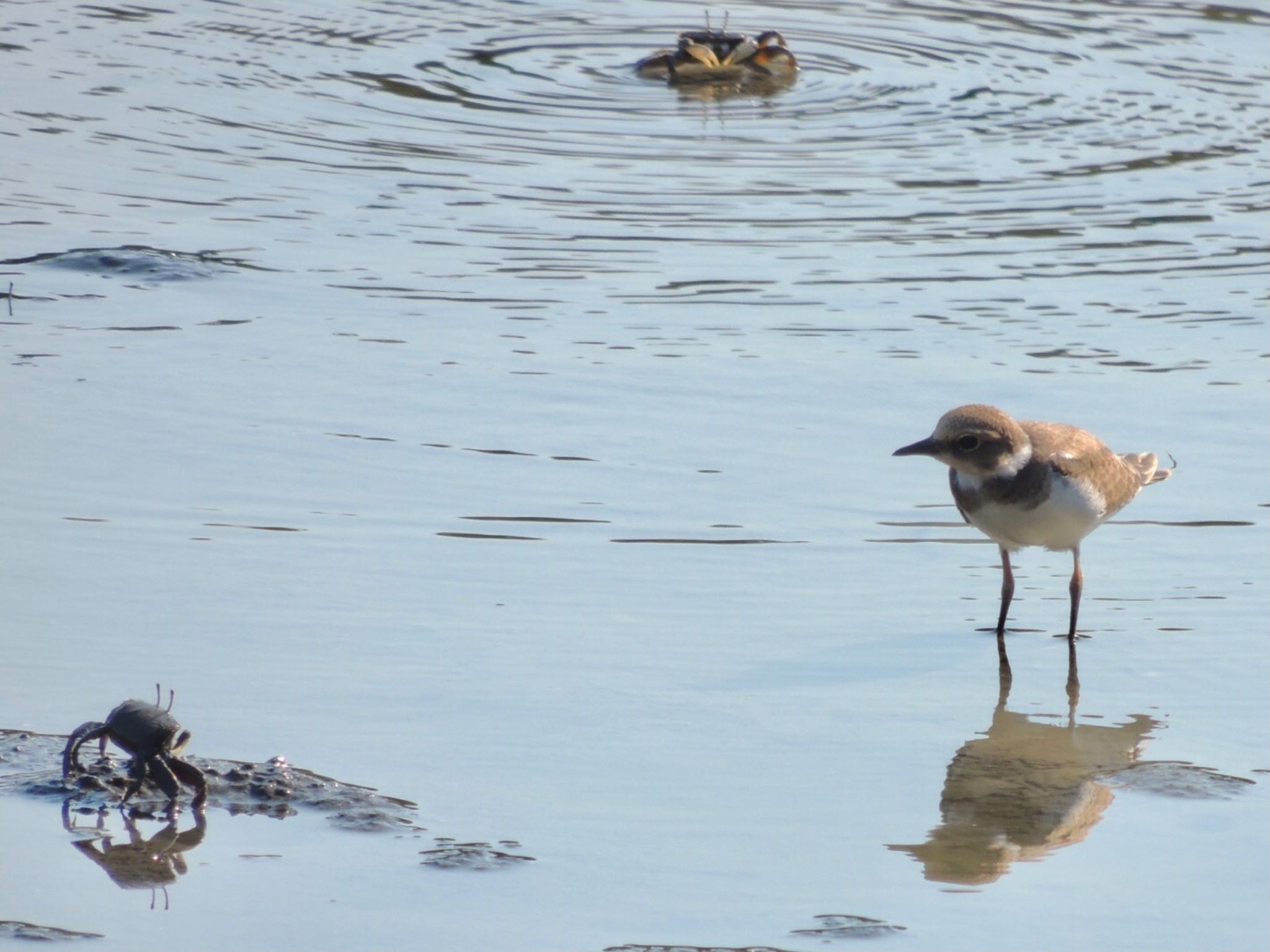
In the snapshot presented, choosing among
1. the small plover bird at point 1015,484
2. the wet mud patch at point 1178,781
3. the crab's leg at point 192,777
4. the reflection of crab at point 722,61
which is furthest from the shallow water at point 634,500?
the reflection of crab at point 722,61

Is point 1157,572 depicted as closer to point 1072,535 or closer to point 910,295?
point 1072,535

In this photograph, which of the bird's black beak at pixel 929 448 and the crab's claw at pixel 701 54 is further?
the crab's claw at pixel 701 54

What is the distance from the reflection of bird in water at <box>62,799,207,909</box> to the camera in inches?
171

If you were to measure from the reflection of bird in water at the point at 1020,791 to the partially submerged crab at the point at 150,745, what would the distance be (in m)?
1.71

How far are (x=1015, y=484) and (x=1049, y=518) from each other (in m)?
0.16

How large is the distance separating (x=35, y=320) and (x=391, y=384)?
1.80 m

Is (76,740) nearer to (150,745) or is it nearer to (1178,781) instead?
(150,745)

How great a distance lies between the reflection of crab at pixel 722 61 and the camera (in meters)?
14.9

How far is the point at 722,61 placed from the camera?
14922 millimetres

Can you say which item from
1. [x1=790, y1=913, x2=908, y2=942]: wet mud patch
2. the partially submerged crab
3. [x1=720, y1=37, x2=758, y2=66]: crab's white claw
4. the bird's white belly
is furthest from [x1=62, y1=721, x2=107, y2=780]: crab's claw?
[x1=720, y1=37, x2=758, y2=66]: crab's white claw

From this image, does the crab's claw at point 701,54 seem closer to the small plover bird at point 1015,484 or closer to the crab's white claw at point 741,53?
the crab's white claw at point 741,53

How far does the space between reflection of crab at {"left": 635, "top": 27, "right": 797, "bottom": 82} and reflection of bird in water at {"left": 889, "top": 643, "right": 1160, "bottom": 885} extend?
9715 millimetres

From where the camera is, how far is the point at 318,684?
5.50 m

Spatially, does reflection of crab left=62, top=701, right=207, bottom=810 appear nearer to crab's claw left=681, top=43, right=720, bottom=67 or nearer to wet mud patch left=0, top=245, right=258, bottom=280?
wet mud patch left=0, top=245, right=258, bottom=280
